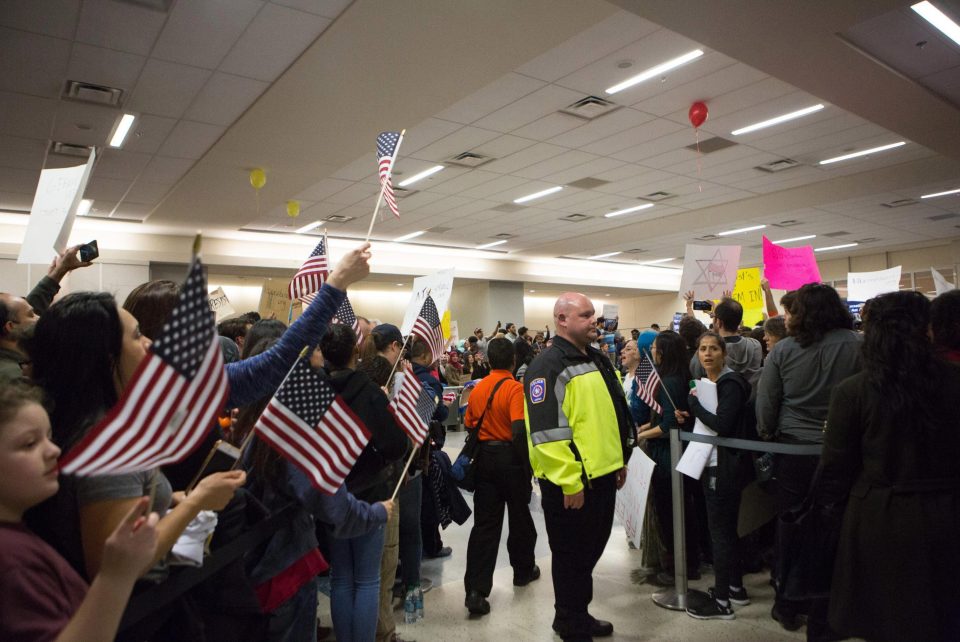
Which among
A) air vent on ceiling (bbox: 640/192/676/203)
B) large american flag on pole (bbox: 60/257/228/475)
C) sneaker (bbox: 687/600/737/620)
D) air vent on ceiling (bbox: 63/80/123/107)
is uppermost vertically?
air vent on ceiling (bbox: 640/192/676/203)

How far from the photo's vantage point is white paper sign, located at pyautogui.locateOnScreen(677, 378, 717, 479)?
353cm

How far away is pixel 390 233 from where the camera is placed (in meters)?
13.2

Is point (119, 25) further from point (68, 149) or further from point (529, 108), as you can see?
point (529, 108)

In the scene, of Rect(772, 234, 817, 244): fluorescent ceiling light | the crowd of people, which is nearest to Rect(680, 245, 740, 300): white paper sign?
the crowd of people

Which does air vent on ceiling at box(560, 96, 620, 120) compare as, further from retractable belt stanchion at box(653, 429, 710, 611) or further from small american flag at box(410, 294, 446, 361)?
retractable belt stanchion at box(653, 429, 710, 611)

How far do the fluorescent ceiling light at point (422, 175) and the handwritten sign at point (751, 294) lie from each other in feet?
13.9

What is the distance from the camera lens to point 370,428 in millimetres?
2627

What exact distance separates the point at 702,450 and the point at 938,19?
439cm

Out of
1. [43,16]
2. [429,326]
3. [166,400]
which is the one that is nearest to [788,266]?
[429,326]

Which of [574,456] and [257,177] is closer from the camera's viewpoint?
[574,456]

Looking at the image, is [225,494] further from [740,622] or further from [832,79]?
[832,79]

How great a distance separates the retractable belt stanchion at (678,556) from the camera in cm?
355

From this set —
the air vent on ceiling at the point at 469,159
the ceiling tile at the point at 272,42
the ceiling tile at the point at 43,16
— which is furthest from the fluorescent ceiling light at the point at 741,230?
the ceiling tile at the point at 43,16

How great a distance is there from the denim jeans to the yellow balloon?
6628 millimetres
